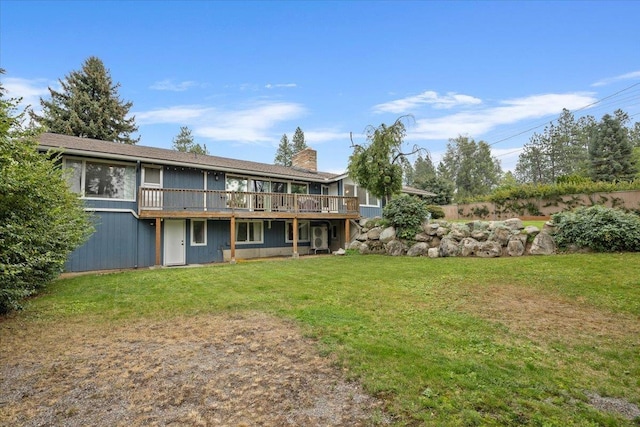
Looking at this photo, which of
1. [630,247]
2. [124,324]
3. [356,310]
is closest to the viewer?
[124,324]

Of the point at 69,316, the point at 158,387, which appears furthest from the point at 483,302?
the point at 69,316

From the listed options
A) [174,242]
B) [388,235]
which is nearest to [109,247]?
[174,242]

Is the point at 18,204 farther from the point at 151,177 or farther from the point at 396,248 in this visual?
the point at 396,248

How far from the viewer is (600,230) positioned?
9.33m

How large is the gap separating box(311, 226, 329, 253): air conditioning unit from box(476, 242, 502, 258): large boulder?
8.62m

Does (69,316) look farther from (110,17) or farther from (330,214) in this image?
(110,17)

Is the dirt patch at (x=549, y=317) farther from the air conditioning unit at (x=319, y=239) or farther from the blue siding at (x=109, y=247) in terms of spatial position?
the blue siding at (x=109, y=247)

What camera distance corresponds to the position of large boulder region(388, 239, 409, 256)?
42.9 ft

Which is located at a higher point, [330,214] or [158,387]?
[330,214]

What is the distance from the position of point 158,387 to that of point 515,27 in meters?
17.3

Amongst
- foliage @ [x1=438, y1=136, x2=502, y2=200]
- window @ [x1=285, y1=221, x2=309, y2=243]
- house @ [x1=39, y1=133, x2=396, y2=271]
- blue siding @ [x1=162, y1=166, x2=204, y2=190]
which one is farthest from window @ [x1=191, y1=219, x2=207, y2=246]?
foliage @ [x1=438, y1=136, x2=502, y2=200]

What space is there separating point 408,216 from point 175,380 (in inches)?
457

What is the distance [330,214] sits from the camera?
15.4 m

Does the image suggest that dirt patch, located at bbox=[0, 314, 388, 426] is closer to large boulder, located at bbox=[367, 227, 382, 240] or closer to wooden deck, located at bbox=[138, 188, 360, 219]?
wooden deck, located at bbox=[138, 188, 360, 219]
